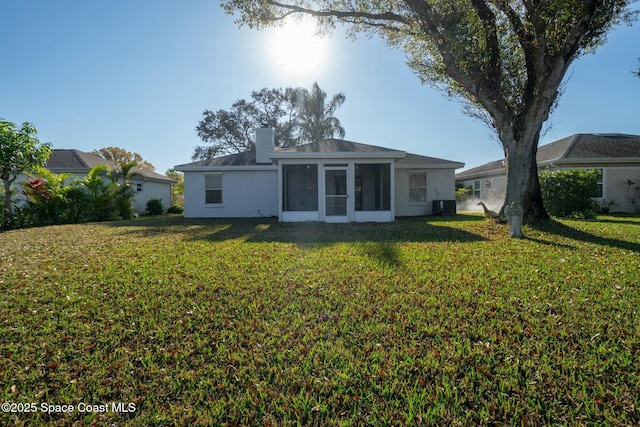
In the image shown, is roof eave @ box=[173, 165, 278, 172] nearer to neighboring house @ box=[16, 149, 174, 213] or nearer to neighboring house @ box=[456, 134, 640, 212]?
neighboring house @ box=[16, 149, 174, 213]

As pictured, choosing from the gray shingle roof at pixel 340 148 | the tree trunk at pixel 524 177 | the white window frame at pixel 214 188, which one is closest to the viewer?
the tree trunk at pixel 524 177

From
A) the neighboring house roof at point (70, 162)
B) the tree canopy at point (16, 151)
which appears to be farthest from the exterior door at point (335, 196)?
the neighboring house roof at point (70, 162)

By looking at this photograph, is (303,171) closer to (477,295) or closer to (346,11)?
(346,11)

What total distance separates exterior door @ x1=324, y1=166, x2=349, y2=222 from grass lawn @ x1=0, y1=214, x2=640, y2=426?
23.0ft

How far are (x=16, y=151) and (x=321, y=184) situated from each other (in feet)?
40.4

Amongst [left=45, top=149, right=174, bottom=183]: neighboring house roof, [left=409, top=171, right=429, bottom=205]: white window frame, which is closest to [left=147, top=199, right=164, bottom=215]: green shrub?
[left=45, top=149, right=174, bottom=183]: neighboring house roof

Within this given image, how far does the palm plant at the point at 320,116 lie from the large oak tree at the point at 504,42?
2042cm

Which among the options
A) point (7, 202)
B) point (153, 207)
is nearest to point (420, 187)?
point (153, 207)

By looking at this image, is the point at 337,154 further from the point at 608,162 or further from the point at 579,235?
the point at 608,162

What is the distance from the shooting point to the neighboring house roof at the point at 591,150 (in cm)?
1647

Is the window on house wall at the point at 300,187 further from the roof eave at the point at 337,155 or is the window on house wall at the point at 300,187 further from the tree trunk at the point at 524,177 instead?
the tree trunk at the point at 524,177

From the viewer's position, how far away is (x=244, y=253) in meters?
6.86

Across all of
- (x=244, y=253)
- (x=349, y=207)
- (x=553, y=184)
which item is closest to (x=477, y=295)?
(x=244, y=253)

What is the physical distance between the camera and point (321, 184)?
12758mm
